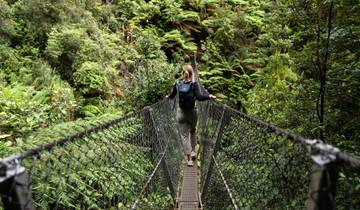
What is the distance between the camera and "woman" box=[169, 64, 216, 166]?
3531 millimetres

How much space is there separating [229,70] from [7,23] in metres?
5.38

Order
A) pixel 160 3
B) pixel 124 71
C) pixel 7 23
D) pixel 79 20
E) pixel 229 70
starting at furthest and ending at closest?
pixel 160 3 → pixel 229 70 → pixel 124 71 → pixel 79 20 → pixel 7 23

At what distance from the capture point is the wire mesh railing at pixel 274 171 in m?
0.65

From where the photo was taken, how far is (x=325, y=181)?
65 centimetres

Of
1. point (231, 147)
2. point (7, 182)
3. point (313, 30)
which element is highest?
point (313, 30)

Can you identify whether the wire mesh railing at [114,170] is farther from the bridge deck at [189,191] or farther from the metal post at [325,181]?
the metal post at [325,181]

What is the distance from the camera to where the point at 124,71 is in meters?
7.57

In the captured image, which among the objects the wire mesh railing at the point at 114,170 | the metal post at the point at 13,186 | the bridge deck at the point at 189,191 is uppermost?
the metal post at the point at 13,186

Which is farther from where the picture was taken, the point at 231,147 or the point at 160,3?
the point at 160,3

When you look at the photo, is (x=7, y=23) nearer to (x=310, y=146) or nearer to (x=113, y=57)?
(x=113, y=57)

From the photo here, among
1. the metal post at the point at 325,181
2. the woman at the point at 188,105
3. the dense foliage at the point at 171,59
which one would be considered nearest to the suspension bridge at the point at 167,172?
the metal post at the point at 325,181

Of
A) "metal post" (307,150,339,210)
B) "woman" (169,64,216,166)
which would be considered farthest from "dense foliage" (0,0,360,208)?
"metal post" (307,150,339,210)

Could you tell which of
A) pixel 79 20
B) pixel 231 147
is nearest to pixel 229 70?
pixel 79 20

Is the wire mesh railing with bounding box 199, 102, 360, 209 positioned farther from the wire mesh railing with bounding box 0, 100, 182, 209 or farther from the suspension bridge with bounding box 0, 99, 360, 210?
the wire mesh railing with bounding box 0, 100, 182, 209
